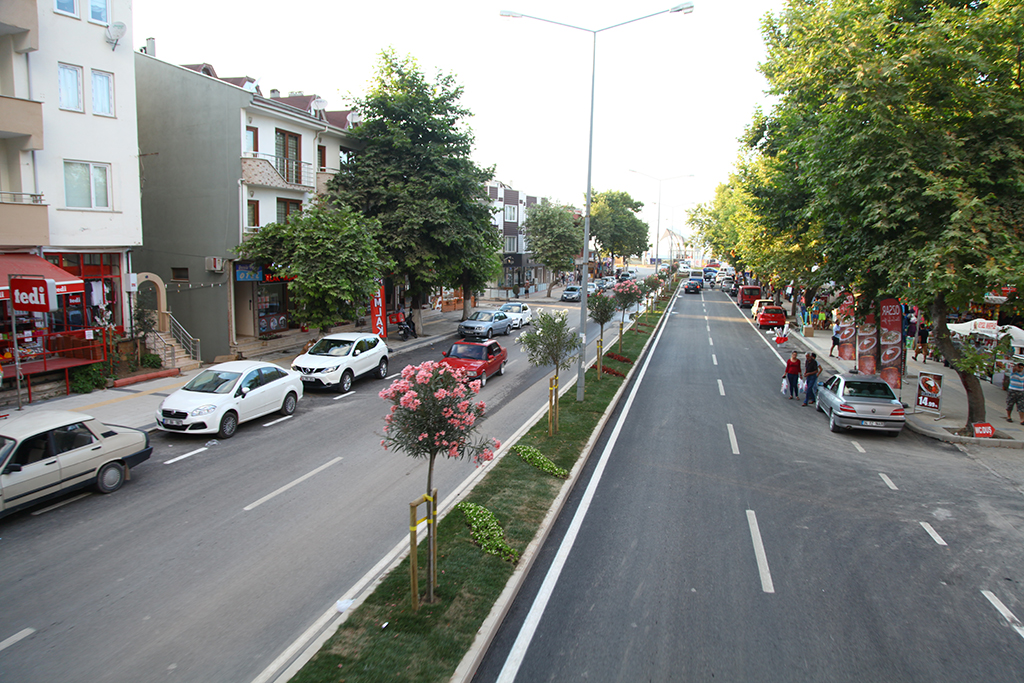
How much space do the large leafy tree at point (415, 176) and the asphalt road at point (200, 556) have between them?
53.1 feet

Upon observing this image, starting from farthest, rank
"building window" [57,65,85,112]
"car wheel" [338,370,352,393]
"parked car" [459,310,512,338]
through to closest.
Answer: "parked car" [459,310,512,338], "car wheel" [338,370,352,393], "building window" [57,65,85,112]

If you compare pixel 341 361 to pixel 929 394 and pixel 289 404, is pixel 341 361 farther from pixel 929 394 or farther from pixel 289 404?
pixel 929 394

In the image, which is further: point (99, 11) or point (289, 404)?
point (99, 11)

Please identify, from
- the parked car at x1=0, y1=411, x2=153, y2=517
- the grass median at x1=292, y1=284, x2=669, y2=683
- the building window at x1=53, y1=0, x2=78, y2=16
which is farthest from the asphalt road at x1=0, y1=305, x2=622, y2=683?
the building window at x1=53, y1=0, x2=78, y2=16

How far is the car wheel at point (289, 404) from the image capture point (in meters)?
16.9

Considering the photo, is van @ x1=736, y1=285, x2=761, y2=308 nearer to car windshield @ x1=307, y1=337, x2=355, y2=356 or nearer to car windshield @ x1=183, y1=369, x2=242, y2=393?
car windshield @ x1=307, y1=337, x2=355, y2=356

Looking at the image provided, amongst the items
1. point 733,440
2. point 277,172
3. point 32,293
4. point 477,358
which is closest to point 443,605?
point 733,440

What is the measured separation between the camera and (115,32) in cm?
1912

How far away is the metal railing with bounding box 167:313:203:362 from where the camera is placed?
23.0 meters

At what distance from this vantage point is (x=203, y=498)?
35.6ft

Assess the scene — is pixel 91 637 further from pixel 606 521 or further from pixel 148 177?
pixel 148 177

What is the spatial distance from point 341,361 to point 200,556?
11.7 metres

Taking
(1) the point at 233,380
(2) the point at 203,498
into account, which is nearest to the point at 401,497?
(2) the point at 203,498

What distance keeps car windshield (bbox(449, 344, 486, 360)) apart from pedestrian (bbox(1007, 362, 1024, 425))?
53.3 ft
